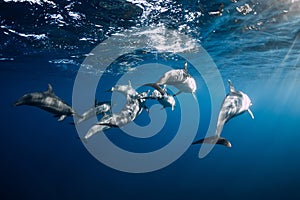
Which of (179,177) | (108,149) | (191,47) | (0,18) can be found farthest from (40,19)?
(108,149)

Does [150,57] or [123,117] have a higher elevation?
[123,117]

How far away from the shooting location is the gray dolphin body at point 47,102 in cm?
594

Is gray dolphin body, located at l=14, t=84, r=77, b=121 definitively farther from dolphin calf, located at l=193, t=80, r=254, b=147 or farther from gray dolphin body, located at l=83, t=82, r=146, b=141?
dolphin calf, located at l=193, t=80, r=254, b=147

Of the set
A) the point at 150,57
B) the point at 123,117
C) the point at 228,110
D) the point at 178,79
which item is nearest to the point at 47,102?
the point at 123,117

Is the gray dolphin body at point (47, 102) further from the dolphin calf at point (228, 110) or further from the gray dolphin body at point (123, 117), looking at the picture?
the dolphin calf at point (228, 110)

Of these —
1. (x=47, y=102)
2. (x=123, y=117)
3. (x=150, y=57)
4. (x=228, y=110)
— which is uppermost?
(x=47, y=102)

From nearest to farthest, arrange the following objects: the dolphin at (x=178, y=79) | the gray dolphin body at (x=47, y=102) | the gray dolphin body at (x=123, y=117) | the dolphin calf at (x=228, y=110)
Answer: the dolphin calf at (x=228, y=110) → the gray dolphin body at (x=47, y=102) → the gray dolphin body at (x=123, y=117) → the dolphin at (x=178, y=79)

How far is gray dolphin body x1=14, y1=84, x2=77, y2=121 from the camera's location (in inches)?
234

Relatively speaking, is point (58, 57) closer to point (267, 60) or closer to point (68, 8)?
point (68, 8)

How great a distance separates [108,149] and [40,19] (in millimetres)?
29455

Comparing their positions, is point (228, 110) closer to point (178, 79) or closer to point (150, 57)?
point (178, 79)

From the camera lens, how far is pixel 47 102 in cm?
630

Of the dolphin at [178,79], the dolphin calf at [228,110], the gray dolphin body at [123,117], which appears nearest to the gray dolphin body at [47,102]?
the gray dolphin body at [123,117]

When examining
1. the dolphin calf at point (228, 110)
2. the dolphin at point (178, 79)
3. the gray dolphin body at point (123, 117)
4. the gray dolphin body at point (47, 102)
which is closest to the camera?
the dolphin calf at point (228, 110)
